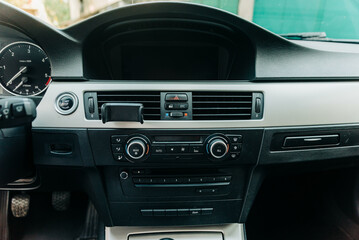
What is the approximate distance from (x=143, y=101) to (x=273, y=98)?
1.95ft

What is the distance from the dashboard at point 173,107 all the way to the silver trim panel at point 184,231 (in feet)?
0.23

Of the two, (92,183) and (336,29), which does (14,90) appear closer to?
(92,183)

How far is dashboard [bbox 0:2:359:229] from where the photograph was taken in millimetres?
1034

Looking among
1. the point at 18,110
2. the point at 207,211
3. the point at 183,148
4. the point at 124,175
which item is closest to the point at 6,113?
the point at 18,110

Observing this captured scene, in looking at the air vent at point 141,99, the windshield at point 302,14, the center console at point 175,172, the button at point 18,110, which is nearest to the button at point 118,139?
the center console at point 175,172

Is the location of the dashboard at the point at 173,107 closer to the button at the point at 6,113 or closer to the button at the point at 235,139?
the button at the point at 235,139

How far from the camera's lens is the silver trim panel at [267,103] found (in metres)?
1.03

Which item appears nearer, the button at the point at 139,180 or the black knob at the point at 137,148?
the black knob at the point at 137,148

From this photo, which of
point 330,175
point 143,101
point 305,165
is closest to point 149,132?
point 143,101

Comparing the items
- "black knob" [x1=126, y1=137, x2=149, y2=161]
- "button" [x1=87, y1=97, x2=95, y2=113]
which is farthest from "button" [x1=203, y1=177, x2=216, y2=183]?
"button" [x1=87, y1=97, x2=95, y2=113]

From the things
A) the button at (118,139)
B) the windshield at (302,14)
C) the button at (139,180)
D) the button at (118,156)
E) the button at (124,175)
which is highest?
the windshield at (302,14)

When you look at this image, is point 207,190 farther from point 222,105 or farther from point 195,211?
point 222,105

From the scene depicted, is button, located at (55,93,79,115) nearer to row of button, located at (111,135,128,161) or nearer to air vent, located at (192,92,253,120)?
row of button, located at (111,135,128,161)

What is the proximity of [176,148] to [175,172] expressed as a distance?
0.61 feet
